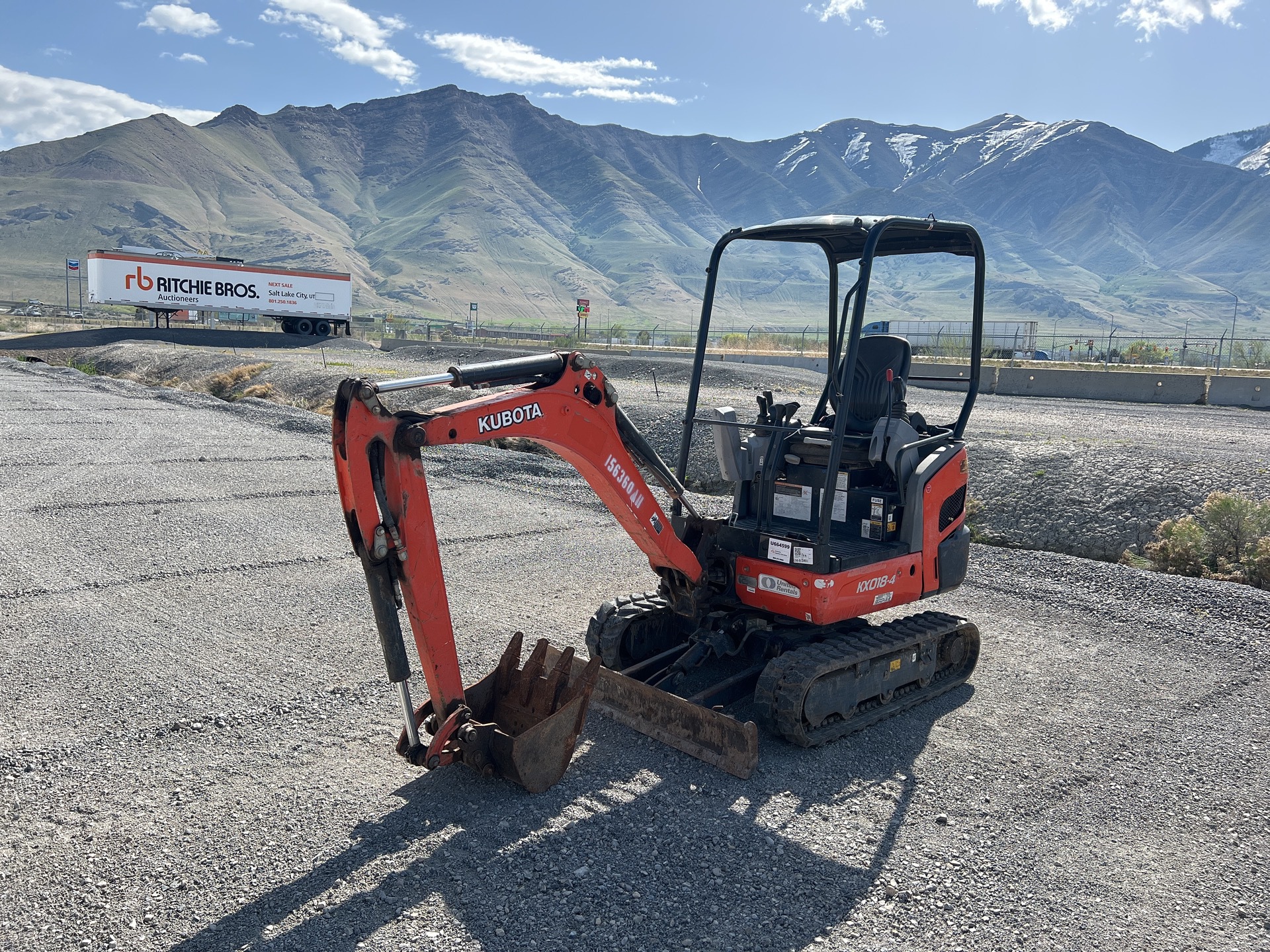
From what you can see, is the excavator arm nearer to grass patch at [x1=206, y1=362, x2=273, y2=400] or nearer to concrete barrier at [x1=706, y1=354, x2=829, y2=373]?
grass patch at [x1=206, y1=362, x2=273, y2=400]

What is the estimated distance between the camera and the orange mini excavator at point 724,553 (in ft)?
15.8

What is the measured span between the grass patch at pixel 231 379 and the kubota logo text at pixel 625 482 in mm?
26433

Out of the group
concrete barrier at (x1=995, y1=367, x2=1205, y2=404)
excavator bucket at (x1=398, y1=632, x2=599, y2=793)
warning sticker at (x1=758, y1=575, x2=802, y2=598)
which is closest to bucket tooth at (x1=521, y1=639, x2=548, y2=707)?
excavator bucket at (x1=398, y1=632, x2=599, y2=793)

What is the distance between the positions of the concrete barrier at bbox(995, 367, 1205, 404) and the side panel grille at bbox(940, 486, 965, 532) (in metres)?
26.4

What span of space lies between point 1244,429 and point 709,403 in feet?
39.3

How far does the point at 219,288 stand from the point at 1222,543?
51.6 meters

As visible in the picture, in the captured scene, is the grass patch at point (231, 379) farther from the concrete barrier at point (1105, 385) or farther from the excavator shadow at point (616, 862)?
the excavator shadow at point (616, 862)

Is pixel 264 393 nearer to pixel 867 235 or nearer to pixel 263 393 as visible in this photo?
pixel 263 393

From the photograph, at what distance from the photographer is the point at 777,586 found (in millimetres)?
6477

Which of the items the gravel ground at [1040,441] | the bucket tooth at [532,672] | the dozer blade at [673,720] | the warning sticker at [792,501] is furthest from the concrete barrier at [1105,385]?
the bucket tooth at [532,672]

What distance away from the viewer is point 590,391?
229 inches

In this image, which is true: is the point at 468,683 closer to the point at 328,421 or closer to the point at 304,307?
the point at 328,421

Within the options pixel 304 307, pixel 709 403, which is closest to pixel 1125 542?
pixel 709 403

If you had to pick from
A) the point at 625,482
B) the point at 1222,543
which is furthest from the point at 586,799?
the point at 1222,543
